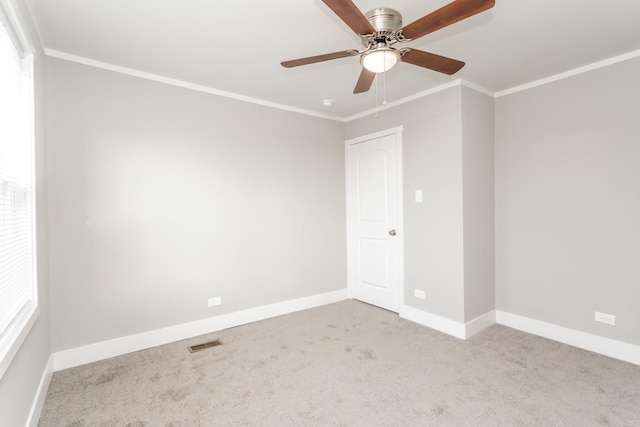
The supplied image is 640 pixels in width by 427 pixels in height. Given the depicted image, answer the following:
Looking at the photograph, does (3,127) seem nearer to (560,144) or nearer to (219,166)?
(219,166)

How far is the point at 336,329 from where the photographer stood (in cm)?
327

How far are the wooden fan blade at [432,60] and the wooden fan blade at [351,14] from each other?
32cm

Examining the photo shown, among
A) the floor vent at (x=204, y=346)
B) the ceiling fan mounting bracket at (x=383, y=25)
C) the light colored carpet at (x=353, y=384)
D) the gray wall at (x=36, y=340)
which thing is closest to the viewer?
the gray wall at (x=36, y=340)

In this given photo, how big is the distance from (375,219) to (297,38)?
7.51 ft

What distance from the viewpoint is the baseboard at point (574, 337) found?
259 cm

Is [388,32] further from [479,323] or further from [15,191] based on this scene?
[479,323]

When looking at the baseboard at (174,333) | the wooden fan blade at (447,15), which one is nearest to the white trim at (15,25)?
the wooden fan blade at (447,15)

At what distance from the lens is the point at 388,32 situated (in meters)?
1.78

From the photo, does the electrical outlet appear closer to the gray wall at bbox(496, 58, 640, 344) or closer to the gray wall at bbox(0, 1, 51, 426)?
the gray wall at bbox(496, 58, 640, 344)

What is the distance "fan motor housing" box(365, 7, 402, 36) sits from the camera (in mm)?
1794

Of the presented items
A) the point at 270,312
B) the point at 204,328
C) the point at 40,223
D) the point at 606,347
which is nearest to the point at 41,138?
the point at 40,223

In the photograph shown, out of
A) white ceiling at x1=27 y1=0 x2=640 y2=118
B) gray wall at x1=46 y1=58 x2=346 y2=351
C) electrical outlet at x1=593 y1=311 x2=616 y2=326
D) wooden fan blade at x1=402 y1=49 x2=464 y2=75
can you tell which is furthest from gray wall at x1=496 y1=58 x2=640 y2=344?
gray wall at x1=46 y1=58 x2=346 y2=351

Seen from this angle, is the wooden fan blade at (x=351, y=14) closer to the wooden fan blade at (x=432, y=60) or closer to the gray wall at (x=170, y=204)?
the wooden fan blade at (x=432, y=60)

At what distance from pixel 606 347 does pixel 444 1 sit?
3019mm
